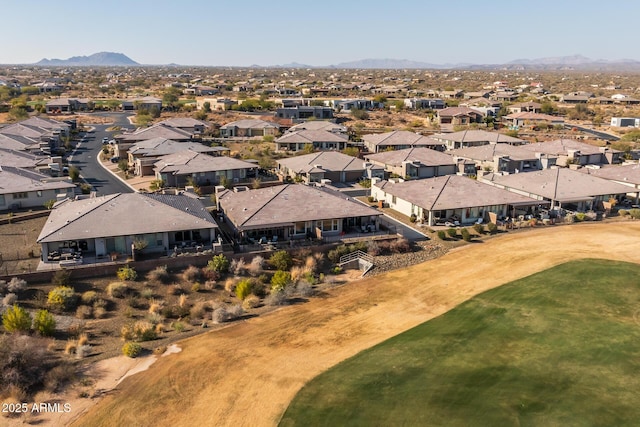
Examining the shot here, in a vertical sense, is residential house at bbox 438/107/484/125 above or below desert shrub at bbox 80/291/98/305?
above

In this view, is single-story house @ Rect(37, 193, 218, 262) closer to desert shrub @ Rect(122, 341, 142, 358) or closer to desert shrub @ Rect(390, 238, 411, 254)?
desert shrub @ Rect(122, 341, 142, 358)

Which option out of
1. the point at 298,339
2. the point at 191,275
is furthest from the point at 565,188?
the point at 191,275

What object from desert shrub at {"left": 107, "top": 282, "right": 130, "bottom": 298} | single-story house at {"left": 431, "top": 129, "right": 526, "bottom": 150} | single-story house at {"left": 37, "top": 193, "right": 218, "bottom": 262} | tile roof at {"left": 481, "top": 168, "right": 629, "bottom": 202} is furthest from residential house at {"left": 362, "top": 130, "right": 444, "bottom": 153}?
desert shrub at {"left": 107, "top": 282, "right": 130, "bottom": 298}

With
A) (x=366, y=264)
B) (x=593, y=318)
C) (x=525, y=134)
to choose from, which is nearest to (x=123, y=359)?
(x=366, y=264)

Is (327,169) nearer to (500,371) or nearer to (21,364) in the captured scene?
(500,371)

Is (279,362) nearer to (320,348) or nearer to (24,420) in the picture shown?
(320,348)

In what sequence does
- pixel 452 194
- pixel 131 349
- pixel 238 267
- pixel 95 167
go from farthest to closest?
pixel 95 167, pixel 452 194, pixel 238 267, pixel 131 349
